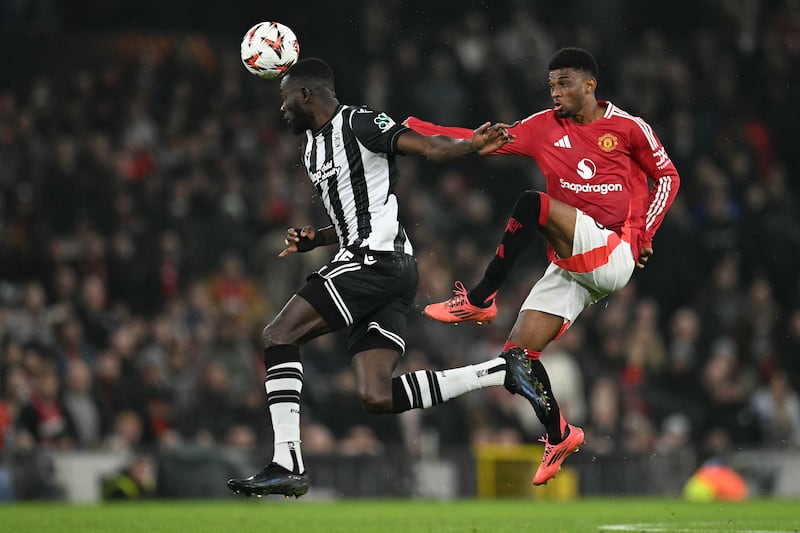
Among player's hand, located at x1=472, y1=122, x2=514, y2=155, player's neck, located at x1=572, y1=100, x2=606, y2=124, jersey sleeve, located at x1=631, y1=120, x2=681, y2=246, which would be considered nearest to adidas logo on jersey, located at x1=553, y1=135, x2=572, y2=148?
player's neck, located at x1=572, y1=100, x2=606, y2=124

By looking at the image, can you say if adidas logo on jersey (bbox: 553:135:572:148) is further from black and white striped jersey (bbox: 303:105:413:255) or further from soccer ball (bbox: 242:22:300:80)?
soccer ball (bbox: 242:22:300:80)

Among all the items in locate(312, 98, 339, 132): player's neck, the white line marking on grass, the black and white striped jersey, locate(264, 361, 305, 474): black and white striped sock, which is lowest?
the white line marking on grass

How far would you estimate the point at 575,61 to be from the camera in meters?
8.27

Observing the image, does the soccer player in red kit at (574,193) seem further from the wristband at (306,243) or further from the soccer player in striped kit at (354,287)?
the wristband at (306,243)

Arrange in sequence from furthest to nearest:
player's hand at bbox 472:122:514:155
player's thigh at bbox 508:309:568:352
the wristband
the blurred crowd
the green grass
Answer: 1. the blurred crowd
2. player's thigh at bbox 508:309:568:352
3. the green grass
4. the wristband
5. player's hand at bbox 472:122:514:155

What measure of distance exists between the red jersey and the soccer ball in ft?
4.59

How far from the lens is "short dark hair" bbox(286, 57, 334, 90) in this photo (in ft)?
25.7

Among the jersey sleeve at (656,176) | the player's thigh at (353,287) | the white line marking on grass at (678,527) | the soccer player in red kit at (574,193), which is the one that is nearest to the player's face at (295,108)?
the player's thigh at (353,287)

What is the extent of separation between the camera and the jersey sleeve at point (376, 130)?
7.48 meters

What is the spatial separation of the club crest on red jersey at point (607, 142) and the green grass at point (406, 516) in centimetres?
225

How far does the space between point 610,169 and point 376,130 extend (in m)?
1.57

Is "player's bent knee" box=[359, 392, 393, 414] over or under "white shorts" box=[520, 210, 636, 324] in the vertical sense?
under

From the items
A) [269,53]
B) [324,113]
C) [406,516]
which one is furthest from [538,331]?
[269,53]

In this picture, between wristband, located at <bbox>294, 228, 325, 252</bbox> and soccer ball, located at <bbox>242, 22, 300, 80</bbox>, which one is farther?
soccer ball, located at <bbox>242, 22, 300, 80</bbox>
